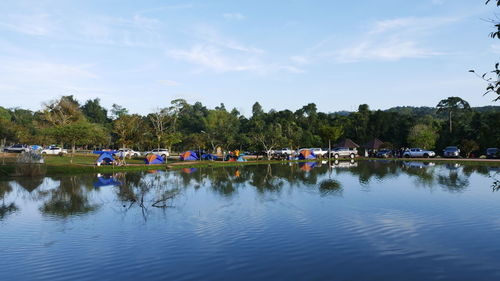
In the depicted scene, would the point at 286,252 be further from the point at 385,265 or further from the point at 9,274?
the point at 9,274

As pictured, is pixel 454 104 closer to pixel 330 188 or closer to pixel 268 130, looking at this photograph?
pixel 268 130

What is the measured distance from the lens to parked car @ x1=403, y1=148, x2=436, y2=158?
2509 inches

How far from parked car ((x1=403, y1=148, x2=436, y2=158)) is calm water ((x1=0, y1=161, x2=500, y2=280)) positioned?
4116 centimetres

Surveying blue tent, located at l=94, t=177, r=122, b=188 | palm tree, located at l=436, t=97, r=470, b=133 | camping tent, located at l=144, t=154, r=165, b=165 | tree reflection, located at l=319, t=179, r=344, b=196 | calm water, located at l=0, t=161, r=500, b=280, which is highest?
palm tree, located at l=436, t=97, r=470, b=133

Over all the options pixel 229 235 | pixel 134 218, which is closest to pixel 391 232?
pixel 229 235

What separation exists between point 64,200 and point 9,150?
52.6 m

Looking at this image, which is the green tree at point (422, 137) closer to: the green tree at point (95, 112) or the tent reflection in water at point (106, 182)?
the tent reflection in water at point (106, 182)

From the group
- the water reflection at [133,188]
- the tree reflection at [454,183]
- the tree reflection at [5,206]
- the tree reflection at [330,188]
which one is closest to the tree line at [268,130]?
the water reflection at [133,188]

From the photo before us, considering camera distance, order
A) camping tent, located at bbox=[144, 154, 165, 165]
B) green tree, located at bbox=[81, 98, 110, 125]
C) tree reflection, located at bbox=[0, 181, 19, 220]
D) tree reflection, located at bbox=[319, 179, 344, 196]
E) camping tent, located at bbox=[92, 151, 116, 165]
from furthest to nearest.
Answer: green tree, located at bbox=[81, 98, 110, 125] < camping tent, located at bbox=[144, 154, 165, 165] < camping tent, located at bbox=[92, 151, 116, 165] < tree reflection, located at bbox=[319, 179, 344, 196] < tree reflection, located at bbox=[0, 181, 19, 220]

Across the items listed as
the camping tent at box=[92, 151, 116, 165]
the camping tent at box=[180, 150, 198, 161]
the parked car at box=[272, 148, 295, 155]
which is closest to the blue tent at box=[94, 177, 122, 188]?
the camping tent at box=[92, 151, 116, 165]

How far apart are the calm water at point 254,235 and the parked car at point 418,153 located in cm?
4116

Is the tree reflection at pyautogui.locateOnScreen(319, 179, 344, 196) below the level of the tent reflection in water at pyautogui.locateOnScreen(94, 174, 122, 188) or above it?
below

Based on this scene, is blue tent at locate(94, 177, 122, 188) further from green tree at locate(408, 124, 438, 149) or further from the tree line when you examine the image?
green tree at locate(408, 124, 438, 149)

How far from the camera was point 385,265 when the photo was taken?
35.1ft
